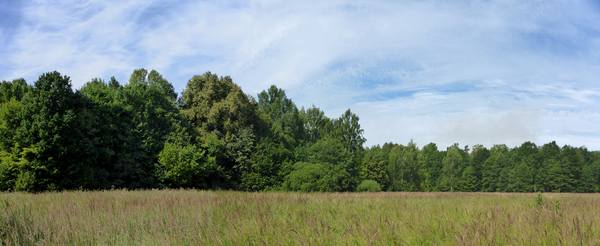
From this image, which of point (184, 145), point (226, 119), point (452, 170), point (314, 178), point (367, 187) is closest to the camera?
point (184, 145)

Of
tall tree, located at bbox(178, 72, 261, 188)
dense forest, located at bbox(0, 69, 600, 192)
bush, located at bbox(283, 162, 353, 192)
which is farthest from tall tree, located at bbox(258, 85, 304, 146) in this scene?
tall tree, located at bbox(178, 72, 261, 188)

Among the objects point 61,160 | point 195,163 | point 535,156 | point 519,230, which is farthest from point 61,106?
point 535,156

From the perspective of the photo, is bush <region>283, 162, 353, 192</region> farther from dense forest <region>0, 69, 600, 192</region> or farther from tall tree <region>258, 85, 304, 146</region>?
tall tree <region>258, 85, 304, 146</region>

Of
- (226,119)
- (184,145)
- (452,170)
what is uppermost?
(226,119)

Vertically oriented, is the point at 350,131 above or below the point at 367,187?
above

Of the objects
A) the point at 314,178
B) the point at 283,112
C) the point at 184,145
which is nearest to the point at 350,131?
the point at 283,112

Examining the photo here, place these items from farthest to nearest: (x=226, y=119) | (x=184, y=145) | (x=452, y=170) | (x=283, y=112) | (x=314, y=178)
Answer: (x=452, y=170) → (x=283, y=112) → (x=314, y=178) → (x=226, y=119) → (x=184, y=145)

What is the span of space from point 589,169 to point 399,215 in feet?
243

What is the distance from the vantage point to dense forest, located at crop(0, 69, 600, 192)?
24031 millimetres

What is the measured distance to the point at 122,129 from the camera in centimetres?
3094

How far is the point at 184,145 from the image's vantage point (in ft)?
108

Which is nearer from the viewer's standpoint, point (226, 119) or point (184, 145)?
point (184, 145)

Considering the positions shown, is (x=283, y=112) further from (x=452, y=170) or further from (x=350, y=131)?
(x=452, y=170)

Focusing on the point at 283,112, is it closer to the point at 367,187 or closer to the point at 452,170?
the point at 367,187
